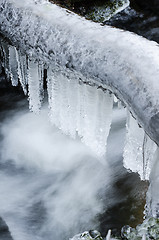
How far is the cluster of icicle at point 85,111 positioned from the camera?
1814mm

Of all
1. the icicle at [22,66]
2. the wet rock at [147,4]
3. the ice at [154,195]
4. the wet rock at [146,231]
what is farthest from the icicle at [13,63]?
the wet rock at [147,4]

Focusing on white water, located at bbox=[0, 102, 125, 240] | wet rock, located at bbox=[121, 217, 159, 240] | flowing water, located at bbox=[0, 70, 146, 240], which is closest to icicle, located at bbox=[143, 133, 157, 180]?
wet rock, located at bbox=[121, 217, 159, 240]

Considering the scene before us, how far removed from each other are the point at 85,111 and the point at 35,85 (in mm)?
628

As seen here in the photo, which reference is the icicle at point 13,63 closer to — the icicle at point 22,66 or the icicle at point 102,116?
the icicle at point 22,66

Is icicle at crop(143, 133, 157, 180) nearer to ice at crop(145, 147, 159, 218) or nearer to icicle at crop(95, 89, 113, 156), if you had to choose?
ice at crop(145, 147, 159, 218)

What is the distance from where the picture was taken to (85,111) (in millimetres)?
2098

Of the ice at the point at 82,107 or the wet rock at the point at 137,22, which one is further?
the wet rock at the point at 137,22

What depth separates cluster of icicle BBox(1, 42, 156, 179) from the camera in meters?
1.81

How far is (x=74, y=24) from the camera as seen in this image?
1794mm

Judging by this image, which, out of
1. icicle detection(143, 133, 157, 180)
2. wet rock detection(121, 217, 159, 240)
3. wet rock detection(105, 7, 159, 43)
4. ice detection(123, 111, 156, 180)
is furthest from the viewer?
wet rock detection(105, 7, 159, 43)

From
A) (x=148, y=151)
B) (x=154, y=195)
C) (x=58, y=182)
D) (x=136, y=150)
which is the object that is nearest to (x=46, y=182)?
(x=58, y=182)

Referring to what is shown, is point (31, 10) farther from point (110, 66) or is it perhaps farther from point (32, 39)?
point (110, 66)

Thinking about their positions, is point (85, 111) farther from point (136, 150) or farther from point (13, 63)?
point (13, 63)

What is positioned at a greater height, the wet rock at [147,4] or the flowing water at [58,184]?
the wet rock at [147,4]
